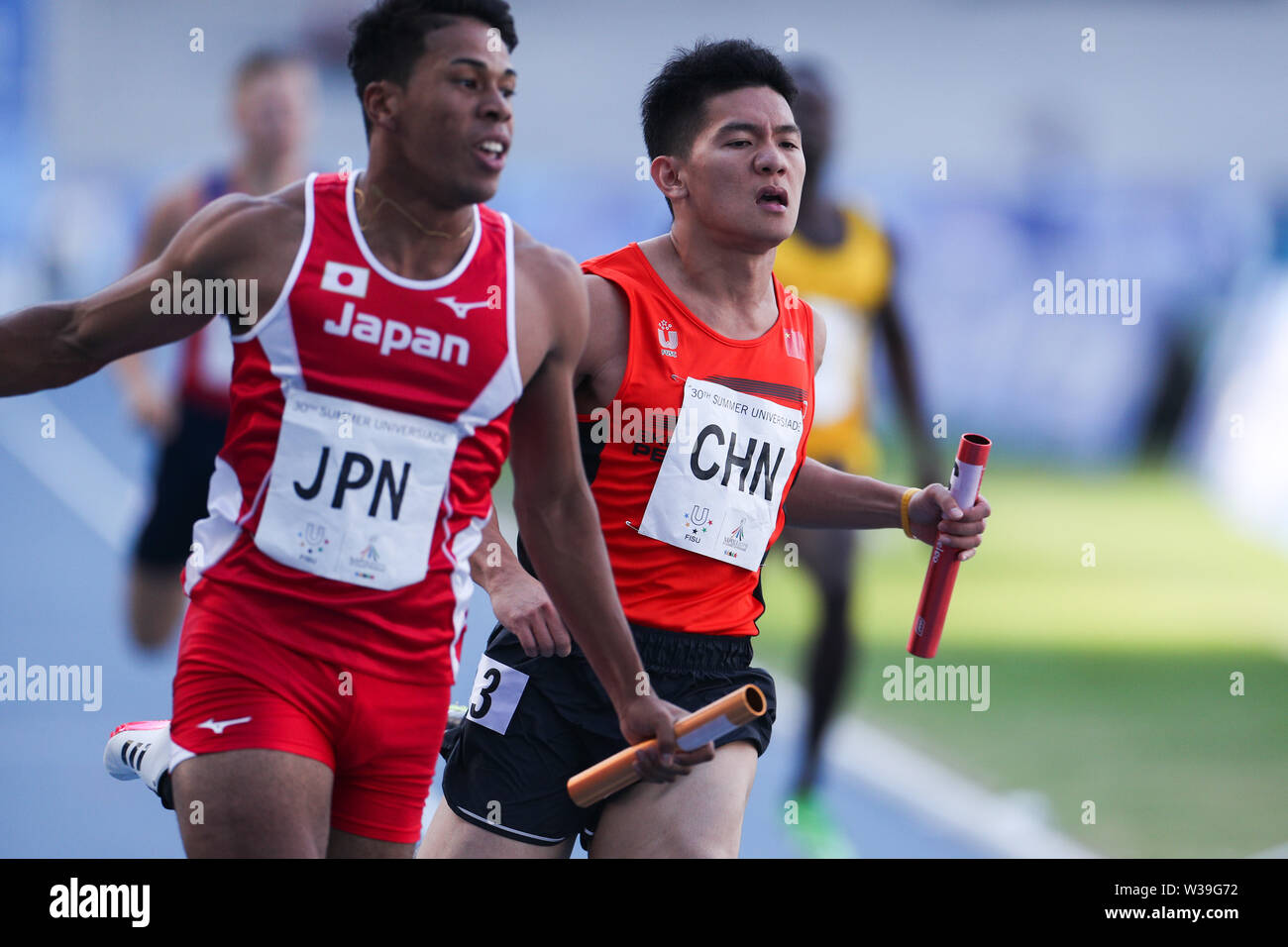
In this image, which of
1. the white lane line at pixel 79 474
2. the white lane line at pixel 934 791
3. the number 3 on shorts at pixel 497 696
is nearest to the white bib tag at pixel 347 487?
A: the number 3 on shorts at pixel 497 696

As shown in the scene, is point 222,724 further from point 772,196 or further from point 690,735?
point 772,196

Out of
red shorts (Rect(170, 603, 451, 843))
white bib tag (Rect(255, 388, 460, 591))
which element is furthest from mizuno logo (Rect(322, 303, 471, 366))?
red shorts (Rect(170, 603, 451, 843))

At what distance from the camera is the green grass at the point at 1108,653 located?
247 inches

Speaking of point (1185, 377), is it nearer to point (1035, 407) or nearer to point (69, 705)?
point (1035, 407)

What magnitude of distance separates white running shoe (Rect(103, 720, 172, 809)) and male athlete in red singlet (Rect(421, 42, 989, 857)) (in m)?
0.57

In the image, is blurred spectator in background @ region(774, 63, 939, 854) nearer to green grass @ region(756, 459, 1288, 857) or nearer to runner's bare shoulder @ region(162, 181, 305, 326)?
green grass @ region(756, 459, 1288, 857)

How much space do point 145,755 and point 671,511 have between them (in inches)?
45.9

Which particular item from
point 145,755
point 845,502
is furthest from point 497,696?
point 845,502

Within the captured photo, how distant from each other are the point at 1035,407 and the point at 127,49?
17.1 feet

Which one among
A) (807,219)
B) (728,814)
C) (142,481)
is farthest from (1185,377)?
(728,814)

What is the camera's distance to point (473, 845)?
3113mm

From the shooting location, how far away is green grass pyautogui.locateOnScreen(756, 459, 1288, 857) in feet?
20.6

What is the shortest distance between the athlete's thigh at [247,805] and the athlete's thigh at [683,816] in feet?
2.47

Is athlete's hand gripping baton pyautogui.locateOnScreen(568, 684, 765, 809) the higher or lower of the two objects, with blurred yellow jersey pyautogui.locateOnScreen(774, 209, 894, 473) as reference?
lower
